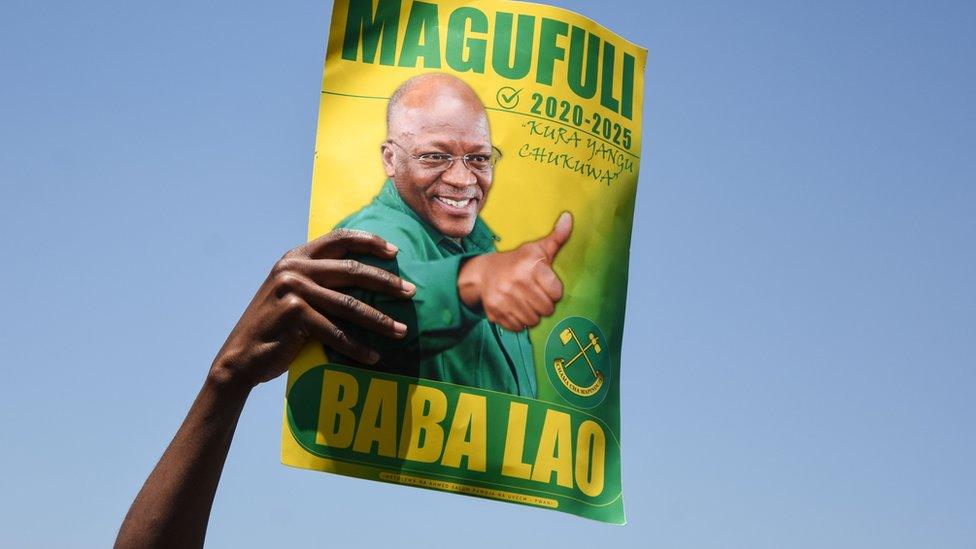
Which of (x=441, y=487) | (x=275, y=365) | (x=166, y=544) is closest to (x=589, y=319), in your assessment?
(x=441, y=487)

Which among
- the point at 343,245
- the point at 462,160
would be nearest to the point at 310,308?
the point at 343,245

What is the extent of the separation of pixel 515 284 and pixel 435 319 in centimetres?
33

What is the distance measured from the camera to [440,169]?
15.4ft

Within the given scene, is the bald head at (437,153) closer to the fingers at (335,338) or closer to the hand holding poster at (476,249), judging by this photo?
the hand holding poster at (476,249)

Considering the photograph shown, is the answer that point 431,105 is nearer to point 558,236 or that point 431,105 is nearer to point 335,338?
point 558,236

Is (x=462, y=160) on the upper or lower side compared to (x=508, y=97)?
lower

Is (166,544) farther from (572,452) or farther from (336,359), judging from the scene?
(572,452)

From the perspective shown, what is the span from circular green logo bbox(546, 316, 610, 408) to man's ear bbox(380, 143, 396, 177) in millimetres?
772

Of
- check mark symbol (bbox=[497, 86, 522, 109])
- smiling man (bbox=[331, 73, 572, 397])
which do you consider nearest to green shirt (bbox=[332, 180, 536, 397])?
smiling man (bbox=[331, 73, 572, 397])

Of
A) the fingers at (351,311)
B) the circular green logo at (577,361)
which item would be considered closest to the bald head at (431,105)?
the fingers at (351,311)

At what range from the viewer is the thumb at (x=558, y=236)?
4758 mm

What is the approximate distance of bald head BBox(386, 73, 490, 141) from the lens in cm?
469

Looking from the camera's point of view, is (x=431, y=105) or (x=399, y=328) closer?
(x=399, y=328)

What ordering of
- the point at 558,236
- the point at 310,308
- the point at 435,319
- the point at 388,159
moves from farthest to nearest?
the point at 558,236
the point at 388,159
the point at 435,319
the point at 310,308
